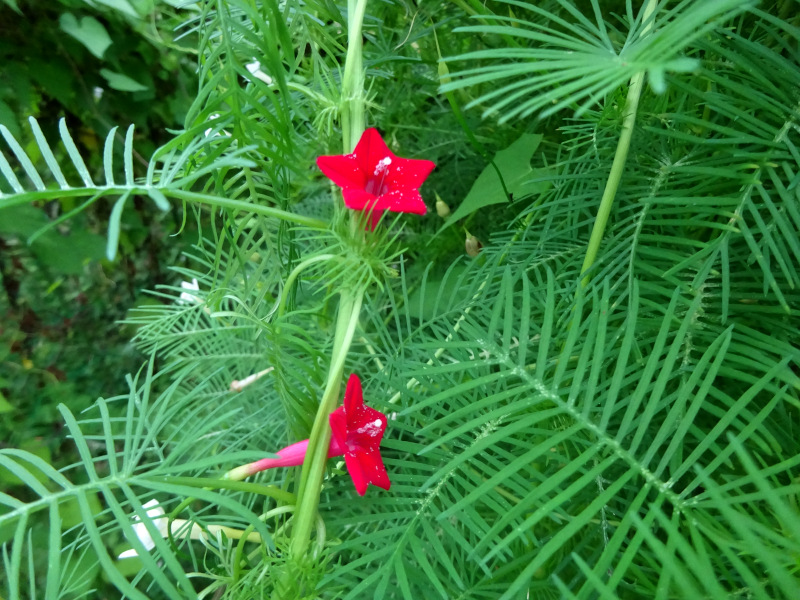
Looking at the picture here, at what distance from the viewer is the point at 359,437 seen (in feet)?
0.90

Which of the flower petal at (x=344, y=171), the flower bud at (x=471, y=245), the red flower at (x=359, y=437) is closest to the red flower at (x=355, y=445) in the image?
the red flower at (x=359, y=437)

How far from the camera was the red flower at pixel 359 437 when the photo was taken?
257mm

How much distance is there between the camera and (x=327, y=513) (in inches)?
11.9

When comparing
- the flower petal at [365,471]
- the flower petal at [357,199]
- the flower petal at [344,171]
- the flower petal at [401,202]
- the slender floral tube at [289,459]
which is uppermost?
the flower petal at [344,171]

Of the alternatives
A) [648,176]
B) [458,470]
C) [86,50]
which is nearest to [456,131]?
[648,176]

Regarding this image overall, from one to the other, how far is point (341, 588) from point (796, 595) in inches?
7.5

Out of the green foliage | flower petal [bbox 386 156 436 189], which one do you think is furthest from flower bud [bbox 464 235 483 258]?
flower petal [bbox 386 156 436 189]

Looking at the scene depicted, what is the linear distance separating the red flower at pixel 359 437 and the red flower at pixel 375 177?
0.09 m

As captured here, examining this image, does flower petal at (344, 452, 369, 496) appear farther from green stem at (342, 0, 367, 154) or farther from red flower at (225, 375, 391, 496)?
green stem at (342, 0, 367, 154)

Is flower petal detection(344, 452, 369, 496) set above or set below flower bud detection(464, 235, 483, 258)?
below

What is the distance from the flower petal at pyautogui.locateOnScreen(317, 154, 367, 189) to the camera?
25 cm

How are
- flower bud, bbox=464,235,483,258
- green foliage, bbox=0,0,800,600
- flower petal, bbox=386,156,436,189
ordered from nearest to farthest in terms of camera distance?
green foliage, bbox=0,0,800,600, flower petal, bbox=386,156,436,189, flower bud, bbox=464,235,483,258

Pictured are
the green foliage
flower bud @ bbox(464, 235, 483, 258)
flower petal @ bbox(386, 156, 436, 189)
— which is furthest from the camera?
flower bud @ bbox(464, 235, 483, 258)

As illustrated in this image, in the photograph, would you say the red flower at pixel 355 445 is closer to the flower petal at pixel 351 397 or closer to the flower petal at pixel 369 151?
the flower petal at pixel 351 397
